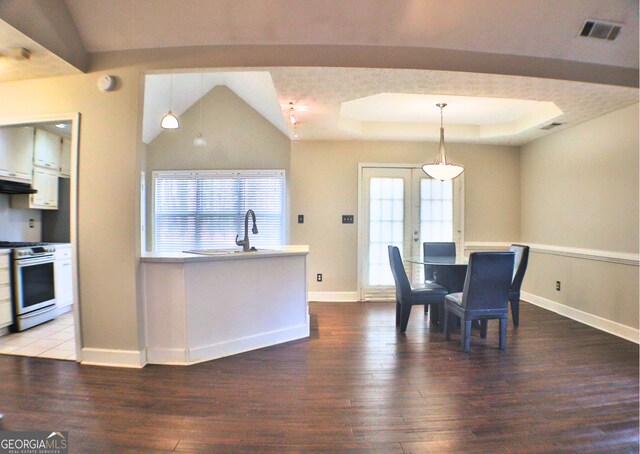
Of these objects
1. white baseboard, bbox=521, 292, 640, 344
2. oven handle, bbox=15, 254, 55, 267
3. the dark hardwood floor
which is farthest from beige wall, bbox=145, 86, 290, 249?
white baseboard, bbox=521, 292, 640, 344

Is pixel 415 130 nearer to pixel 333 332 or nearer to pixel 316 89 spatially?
pixel 316 89

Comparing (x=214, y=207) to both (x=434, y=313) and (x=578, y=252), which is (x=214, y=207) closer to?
(x=434, y=313)

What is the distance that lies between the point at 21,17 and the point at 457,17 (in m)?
3.00

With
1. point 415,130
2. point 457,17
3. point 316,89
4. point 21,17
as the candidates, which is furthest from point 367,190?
point 21,17

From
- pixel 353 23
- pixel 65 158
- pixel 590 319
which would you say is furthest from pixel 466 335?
pixel 65 158

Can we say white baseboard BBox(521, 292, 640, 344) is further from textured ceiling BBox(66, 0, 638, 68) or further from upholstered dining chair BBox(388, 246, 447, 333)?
textured ceiling BBox(66, 0, 638, 68)

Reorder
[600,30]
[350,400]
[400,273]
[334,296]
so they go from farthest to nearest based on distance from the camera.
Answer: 1. [334,296]
2. [400,273]
3. [600,30]
4. [350,400]

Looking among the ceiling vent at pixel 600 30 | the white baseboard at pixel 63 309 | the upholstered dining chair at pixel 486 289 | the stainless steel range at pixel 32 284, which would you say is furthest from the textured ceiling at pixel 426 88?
the white baseboard at pixel 63 309

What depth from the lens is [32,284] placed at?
333 cm

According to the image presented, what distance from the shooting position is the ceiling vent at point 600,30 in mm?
2322

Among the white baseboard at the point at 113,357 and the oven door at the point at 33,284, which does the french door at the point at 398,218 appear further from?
the oven door at the point at 33,284

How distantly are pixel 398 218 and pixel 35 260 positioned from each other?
4.64 metres

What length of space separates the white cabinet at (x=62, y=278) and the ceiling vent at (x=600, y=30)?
18.7 feet

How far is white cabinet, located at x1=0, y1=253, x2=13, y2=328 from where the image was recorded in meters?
3.04
